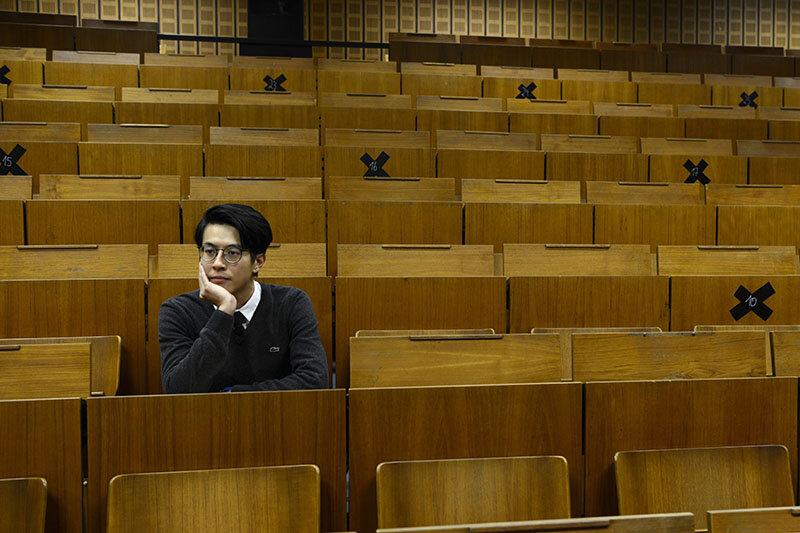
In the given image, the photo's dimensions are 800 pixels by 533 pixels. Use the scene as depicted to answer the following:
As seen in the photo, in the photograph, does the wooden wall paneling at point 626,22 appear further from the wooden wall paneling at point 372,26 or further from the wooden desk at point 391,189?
the wooden desk at point 391,189

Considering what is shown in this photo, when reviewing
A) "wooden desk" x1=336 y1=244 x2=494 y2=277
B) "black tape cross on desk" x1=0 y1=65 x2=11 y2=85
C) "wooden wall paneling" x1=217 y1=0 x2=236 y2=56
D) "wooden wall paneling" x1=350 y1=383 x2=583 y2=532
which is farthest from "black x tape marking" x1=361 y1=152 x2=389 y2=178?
"wooden wall paneling" x1=217 y1=0 x2=236 y2=56

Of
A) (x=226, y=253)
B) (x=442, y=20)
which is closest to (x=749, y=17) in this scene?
(x=442, y=20)

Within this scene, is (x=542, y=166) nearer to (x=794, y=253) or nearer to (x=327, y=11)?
(x=794, y=253)

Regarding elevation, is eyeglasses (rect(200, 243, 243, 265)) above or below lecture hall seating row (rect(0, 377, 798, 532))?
above

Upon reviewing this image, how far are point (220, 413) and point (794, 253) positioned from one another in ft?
1.70

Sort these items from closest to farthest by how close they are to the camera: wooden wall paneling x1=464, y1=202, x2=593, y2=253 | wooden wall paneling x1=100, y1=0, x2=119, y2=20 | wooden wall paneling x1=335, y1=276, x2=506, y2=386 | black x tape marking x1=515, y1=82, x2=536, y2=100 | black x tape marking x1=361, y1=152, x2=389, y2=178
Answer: wooden wall paneling x1=335, y1=276, x2=506, y2=386
wooden wall paneling x1=464, y1=202, x2=593, y2=253
black x tape marking x1=361, y1=152, x2=389, y2=178
black x tape marking x1=515, y1=82, x2=536, y2=100
wooden wall paneling x1=100, y1=0, x2=119, y2=20

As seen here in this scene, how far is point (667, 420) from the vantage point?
34 cm

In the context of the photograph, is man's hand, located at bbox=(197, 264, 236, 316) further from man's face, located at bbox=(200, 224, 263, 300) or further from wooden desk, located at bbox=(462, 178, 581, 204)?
wooden desk, located at bbox=(462, 178, 581, 204)

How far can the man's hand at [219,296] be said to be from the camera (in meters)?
0.36

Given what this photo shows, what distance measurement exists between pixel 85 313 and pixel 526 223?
0.39 meters

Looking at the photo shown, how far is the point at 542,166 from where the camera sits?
2.52 feet

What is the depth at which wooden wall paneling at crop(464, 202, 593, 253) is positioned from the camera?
0.63 metres

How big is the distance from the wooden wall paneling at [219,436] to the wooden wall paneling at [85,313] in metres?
0.17

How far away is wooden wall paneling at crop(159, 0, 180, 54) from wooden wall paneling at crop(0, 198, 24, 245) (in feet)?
3.08
